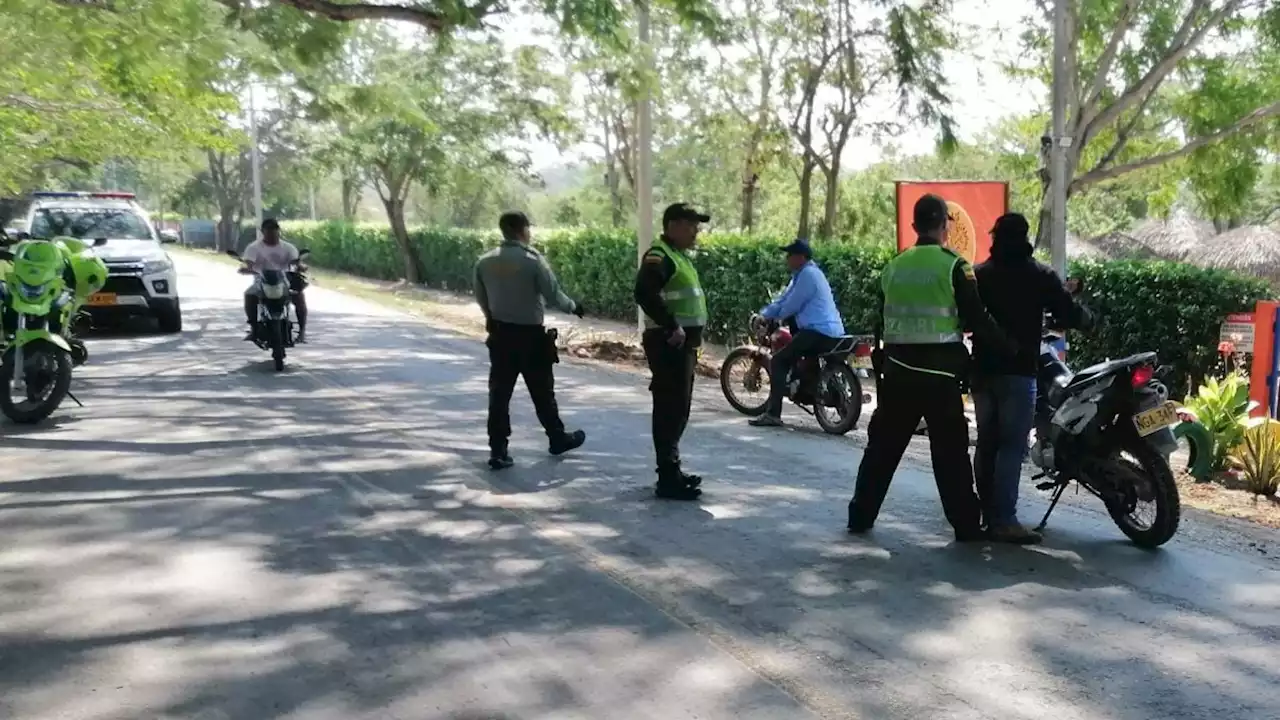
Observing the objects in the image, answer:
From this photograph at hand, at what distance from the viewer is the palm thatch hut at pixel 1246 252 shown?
26953mm

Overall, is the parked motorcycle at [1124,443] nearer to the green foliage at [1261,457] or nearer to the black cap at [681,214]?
the green foliage at [1261,457]

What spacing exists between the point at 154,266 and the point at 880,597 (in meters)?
14.5

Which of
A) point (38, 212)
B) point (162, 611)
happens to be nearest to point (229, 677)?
point (162, 611)

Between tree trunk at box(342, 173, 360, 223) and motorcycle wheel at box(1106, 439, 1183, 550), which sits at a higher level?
tree trunk at box(342, 173, 360, 223)

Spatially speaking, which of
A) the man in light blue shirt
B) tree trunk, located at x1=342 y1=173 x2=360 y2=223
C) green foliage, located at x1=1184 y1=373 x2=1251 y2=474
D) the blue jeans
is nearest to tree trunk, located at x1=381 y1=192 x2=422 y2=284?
tree trunk, located at x1=342 y1=173 x2=360 y2=223

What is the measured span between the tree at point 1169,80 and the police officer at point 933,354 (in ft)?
32.0

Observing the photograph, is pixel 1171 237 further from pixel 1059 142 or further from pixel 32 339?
pixel 32 339

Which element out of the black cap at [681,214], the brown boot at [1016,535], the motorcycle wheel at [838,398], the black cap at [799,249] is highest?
the black cap at [681,214]

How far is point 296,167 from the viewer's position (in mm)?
42688

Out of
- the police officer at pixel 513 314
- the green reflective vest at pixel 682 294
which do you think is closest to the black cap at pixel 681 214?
the green reflective vest at pixel 682 294

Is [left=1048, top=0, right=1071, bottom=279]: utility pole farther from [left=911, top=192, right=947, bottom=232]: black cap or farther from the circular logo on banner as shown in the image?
[left=911, top=192, right=947, bottom=232]: black cap

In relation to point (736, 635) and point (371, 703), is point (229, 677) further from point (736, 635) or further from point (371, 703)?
point (736, 635)

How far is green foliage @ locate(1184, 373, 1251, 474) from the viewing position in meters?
8.09

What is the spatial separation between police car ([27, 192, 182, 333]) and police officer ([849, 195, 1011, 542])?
1345cm
